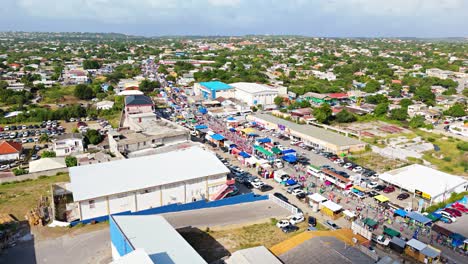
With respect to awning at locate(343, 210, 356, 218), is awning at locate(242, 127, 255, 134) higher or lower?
higher

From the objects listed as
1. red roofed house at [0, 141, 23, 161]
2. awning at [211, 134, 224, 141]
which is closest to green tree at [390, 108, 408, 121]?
awning at [211, 134, 224, 141]

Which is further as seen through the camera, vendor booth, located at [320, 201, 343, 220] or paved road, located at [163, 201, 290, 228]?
vendor booth, located at [320, 201, 343, 220]

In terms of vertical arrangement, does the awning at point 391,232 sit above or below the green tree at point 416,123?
below

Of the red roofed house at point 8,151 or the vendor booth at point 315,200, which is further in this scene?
the red roofed house at point 8,151

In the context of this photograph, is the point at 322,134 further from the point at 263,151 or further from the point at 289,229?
the point at 289,229

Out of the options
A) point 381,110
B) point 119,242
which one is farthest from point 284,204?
point 381,110

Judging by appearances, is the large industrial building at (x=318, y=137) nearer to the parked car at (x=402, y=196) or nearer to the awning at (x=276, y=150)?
the awning at (x=276, y=150)

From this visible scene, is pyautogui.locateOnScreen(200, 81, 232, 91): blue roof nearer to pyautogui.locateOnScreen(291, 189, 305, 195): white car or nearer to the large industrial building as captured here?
the large industrial building

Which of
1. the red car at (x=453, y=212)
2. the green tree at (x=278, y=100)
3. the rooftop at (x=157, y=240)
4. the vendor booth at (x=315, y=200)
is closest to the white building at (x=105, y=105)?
the green tree at (x=278, y=100)
